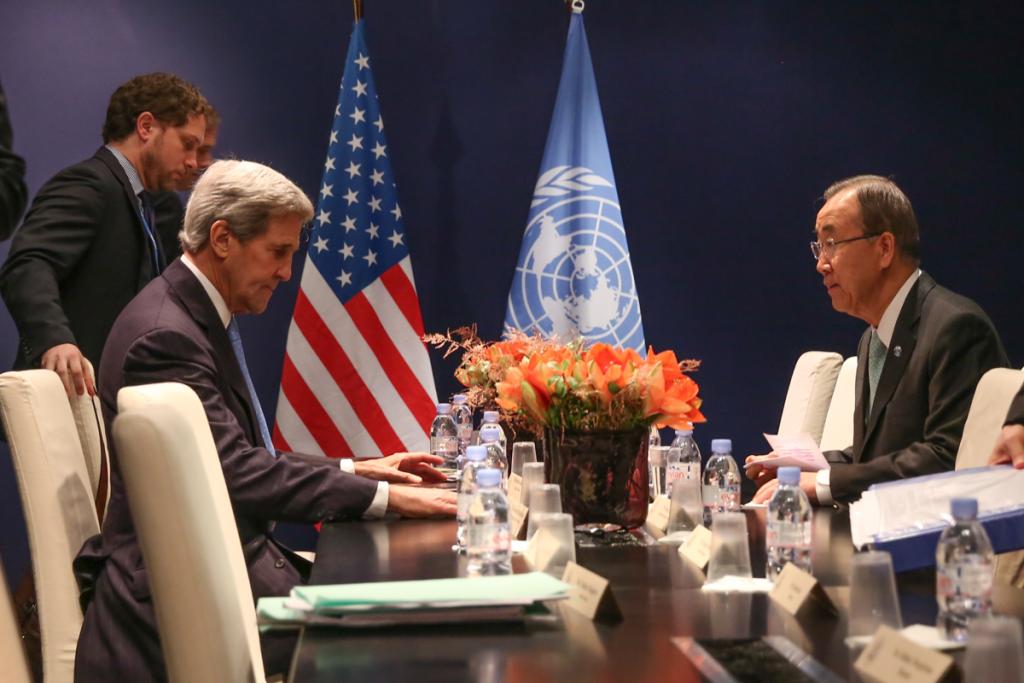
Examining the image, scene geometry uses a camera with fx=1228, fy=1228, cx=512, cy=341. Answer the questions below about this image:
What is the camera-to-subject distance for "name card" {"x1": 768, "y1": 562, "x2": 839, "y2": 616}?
1.62m

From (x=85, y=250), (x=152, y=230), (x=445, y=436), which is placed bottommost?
(x=445, y=436)

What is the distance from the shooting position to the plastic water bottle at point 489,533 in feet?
6.35

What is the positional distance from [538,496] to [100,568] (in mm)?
912

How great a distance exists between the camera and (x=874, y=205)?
137 inches

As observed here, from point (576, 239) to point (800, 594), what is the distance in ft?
12.0

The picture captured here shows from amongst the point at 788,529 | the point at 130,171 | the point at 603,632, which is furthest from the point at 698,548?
the point at 130,171

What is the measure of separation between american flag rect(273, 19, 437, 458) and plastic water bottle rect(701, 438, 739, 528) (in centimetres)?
265

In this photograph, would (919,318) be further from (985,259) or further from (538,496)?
(985,259)

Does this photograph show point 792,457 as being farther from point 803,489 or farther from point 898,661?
point 898,661

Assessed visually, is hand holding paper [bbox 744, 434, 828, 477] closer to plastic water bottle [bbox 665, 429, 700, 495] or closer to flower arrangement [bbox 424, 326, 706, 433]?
plastic water bottle [bbox 665, 429, 700, 495]

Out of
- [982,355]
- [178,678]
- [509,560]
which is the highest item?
[982,355]

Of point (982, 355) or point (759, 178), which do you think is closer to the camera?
point (982, 355)

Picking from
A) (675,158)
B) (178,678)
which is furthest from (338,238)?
(178,678)

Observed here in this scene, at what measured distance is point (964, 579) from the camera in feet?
4.82
